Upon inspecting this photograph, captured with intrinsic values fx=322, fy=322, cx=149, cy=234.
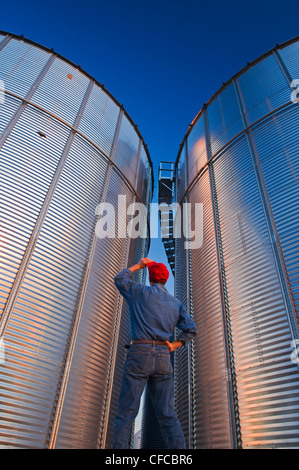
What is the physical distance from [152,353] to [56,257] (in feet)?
12.1

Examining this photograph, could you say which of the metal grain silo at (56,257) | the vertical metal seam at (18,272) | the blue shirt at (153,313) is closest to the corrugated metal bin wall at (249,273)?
the metal grain silo at (56,257)

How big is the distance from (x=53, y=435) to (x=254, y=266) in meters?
4.23

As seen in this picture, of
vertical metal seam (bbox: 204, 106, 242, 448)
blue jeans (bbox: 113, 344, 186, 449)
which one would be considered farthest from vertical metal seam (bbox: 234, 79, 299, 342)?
blue jeans (bbox: 113, 344, 186, 449)

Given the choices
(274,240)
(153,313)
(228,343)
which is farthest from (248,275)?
(153,313)

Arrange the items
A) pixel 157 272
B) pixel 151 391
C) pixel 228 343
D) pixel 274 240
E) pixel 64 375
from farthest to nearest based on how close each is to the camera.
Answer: pixel 274 240 → pixel 228 343 → pixel 64 375 → pixel 157 272 → pixel 151 391

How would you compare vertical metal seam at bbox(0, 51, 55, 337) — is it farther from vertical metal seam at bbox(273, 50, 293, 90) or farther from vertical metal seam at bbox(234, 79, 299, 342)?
vertical metal seam at bbox(273, 50, 293, 90)

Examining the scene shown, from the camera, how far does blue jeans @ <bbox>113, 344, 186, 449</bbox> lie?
2605 millimetres

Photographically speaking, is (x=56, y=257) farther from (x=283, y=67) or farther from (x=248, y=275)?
(x=283, y=67)

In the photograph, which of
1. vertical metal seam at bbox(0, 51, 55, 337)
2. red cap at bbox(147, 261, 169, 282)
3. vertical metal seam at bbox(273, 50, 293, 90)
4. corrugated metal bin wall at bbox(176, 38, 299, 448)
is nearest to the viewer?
red cap at bbox(147, 261, 169, 282)

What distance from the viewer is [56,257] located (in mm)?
6113

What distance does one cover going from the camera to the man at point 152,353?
2656 mm

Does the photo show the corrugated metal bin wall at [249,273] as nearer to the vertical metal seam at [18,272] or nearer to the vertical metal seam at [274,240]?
the vertical metal seam at [274,240]

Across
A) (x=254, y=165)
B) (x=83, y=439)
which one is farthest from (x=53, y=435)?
(x=254, y=165)

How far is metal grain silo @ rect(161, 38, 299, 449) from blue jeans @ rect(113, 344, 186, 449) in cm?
228
